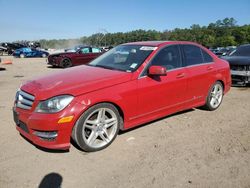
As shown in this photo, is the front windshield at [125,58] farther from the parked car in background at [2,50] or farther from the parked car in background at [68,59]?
the parked car in background at [2,50]

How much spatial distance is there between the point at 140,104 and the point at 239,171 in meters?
1.80

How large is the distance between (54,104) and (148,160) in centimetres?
155

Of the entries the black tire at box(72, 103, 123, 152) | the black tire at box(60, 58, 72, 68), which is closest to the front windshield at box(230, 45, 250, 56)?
the black tire at box(72, 103, 123, 152)

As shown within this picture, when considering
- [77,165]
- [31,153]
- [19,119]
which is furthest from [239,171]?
[19,119]

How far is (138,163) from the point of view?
3.75 metres

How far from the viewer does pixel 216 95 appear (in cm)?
630

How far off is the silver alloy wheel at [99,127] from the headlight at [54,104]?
406 mm

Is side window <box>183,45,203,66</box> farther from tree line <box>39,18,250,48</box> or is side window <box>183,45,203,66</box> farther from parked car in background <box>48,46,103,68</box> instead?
tree line <box>39,18,250,48</box>

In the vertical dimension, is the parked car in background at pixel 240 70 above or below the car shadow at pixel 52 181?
above

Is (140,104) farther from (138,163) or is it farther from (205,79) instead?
(205,79)

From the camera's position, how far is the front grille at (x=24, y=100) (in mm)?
3934

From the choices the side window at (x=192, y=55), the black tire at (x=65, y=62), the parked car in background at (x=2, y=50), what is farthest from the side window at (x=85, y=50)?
the parked car in background at (x=2, y=50)

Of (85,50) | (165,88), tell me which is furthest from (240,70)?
(85,50)

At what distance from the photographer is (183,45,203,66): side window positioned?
17.9ft
